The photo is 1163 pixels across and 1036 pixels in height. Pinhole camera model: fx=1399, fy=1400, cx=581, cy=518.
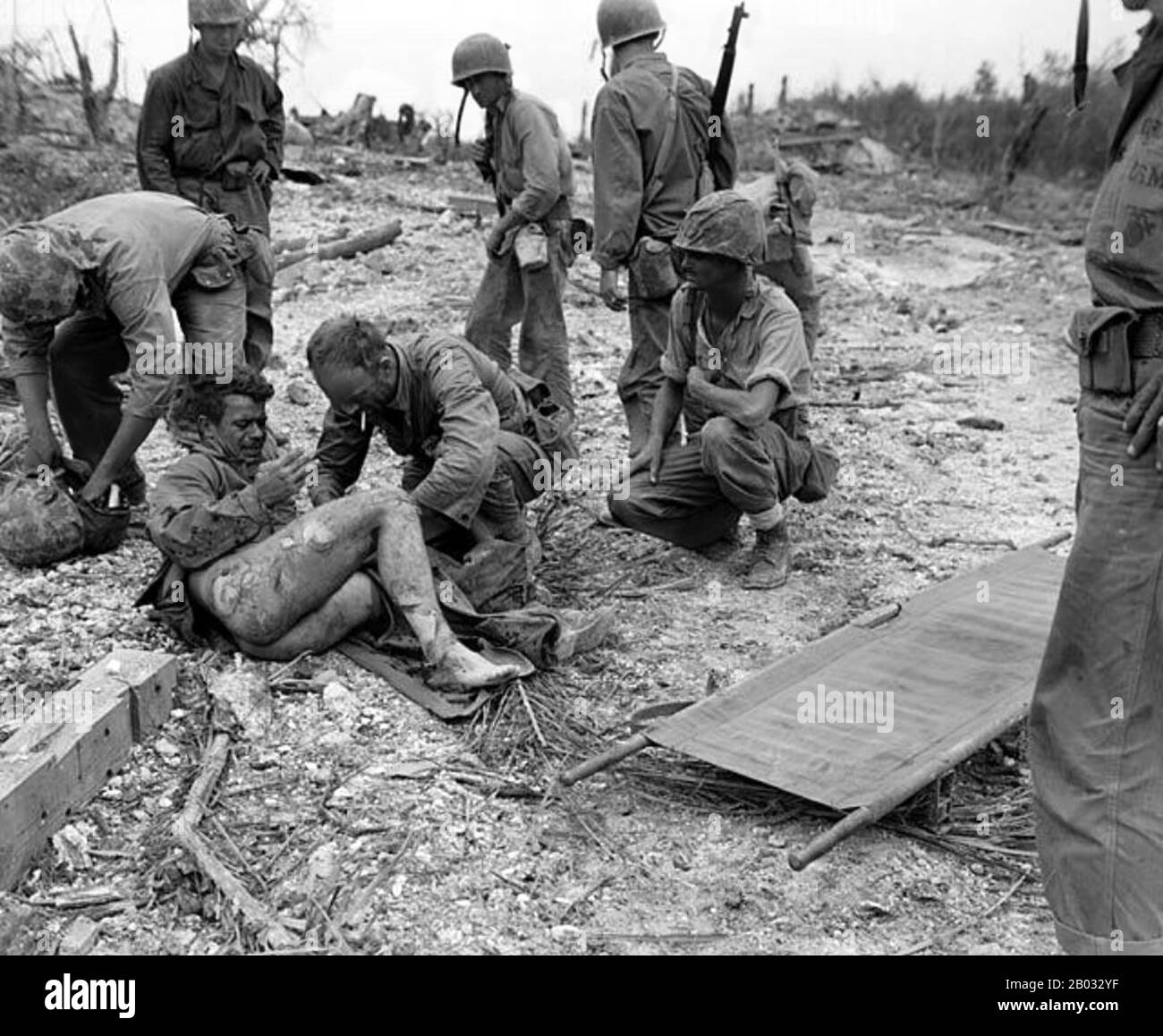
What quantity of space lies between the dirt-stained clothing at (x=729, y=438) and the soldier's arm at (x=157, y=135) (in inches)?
101

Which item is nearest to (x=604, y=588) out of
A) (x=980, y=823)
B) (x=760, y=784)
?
(x=760, y=784)

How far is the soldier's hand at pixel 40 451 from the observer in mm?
5273

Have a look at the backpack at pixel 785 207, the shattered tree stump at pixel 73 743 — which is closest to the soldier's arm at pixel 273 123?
the backpack at pixel 785 207

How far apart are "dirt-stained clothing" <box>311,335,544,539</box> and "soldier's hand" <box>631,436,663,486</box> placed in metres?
0.59

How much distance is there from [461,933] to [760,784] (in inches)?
40.7

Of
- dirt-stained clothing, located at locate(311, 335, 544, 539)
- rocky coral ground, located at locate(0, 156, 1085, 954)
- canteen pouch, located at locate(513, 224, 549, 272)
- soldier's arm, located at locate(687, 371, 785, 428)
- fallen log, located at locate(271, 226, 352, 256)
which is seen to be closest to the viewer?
rocky coral ground, located at locate(0, 156, 1085, 954)

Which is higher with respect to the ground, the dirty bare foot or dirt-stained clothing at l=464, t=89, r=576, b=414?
dirt-stained clothing at l=464, t=89, r=576, b=414

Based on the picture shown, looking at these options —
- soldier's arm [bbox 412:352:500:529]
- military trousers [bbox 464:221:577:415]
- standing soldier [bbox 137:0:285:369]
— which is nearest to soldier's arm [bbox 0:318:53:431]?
standing soldier [bbox 137:0:285:369]

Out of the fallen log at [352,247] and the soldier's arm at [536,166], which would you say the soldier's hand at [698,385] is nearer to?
the soldier's arm at [536,166]

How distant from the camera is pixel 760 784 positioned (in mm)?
3885

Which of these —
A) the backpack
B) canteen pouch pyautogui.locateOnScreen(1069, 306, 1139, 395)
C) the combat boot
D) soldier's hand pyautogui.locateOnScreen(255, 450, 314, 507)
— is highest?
the backpack

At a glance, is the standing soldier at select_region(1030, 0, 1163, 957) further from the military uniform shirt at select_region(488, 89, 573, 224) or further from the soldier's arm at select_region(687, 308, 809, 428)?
the military uniform shirt at select_region(488, 89, 573, 224)

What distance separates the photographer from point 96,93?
16172mm

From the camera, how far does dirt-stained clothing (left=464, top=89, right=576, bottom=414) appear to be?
264 inches
